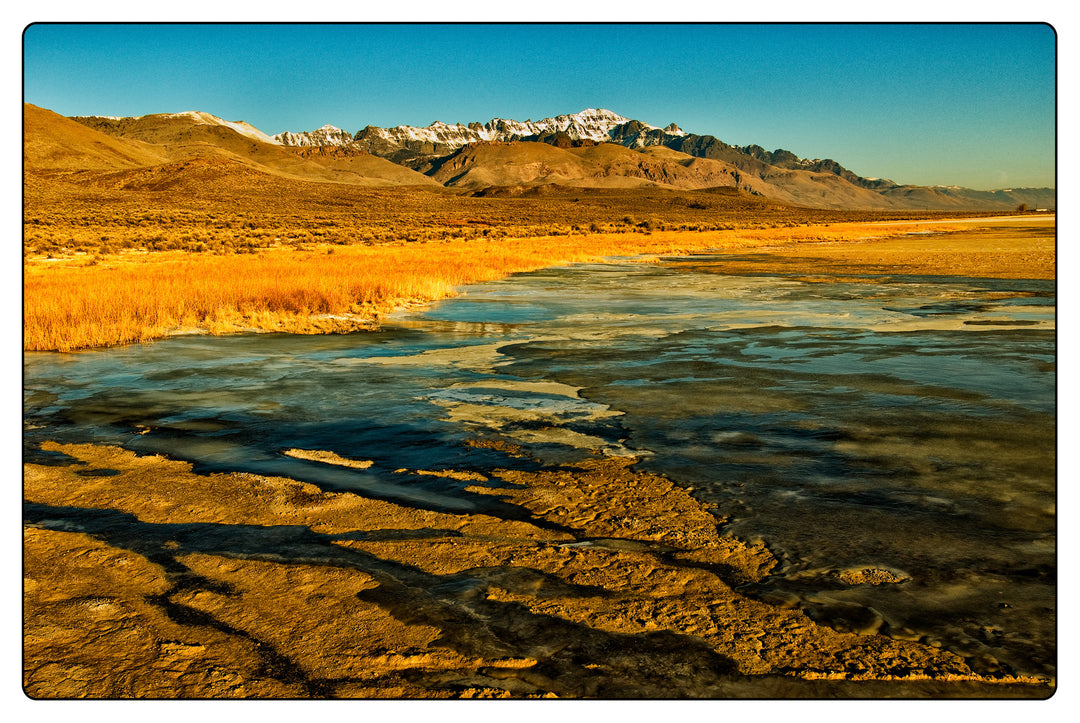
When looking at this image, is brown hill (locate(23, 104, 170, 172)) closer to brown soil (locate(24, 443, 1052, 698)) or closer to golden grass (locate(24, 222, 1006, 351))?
golden grass (locate(24, 222, 1006, 351))

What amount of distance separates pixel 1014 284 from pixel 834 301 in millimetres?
6805

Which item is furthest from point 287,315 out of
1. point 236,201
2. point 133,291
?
point 236,201

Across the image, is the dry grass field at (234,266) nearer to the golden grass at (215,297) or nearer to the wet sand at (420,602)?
the golden grass at (215,297)

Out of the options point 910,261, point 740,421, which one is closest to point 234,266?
point 740,421

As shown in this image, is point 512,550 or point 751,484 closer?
point 512,550

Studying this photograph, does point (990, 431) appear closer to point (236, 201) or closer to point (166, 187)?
point (236, 201)

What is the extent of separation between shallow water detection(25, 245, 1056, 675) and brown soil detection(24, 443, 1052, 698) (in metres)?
0.32

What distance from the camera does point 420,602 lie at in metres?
4.05

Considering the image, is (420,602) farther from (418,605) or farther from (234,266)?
(234,266)

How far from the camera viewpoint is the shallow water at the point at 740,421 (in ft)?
14.6

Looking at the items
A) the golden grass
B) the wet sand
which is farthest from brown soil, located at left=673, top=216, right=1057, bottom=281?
the wet sand

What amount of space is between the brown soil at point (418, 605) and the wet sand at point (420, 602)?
0.04ft

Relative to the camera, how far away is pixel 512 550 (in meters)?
4.77

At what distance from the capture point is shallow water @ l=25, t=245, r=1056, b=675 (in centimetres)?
444
